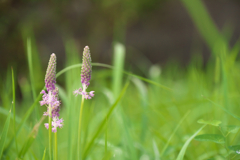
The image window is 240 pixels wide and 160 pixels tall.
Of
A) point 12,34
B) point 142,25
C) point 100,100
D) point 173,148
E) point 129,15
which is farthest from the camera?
point 142,25

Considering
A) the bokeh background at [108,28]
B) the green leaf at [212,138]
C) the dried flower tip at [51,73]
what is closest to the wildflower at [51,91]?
the dried flower tip at [51,73]

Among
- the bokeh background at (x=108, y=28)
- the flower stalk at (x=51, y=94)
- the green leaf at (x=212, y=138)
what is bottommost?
the green leaf at (x=212, y=138)

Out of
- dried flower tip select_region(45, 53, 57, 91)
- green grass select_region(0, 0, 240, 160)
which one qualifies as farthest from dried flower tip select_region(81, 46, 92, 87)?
green grass select_region(0, 0, 240, 160)

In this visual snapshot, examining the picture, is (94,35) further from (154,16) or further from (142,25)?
(154,16)

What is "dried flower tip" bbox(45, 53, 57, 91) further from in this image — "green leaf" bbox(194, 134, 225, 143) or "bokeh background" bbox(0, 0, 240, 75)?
"bokeh background" bbox(0, 0, 240, 75)

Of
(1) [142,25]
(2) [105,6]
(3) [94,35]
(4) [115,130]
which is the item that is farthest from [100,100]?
(1) [142,25]

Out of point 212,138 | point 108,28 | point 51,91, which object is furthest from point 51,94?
point 108,28

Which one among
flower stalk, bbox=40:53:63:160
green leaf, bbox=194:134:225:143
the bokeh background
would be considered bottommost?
green leaf, bbox=194:134:225:143

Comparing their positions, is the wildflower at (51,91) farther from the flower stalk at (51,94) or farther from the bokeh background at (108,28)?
the bokeh background at (108,28)

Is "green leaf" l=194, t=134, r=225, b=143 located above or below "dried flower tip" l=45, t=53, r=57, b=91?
below
